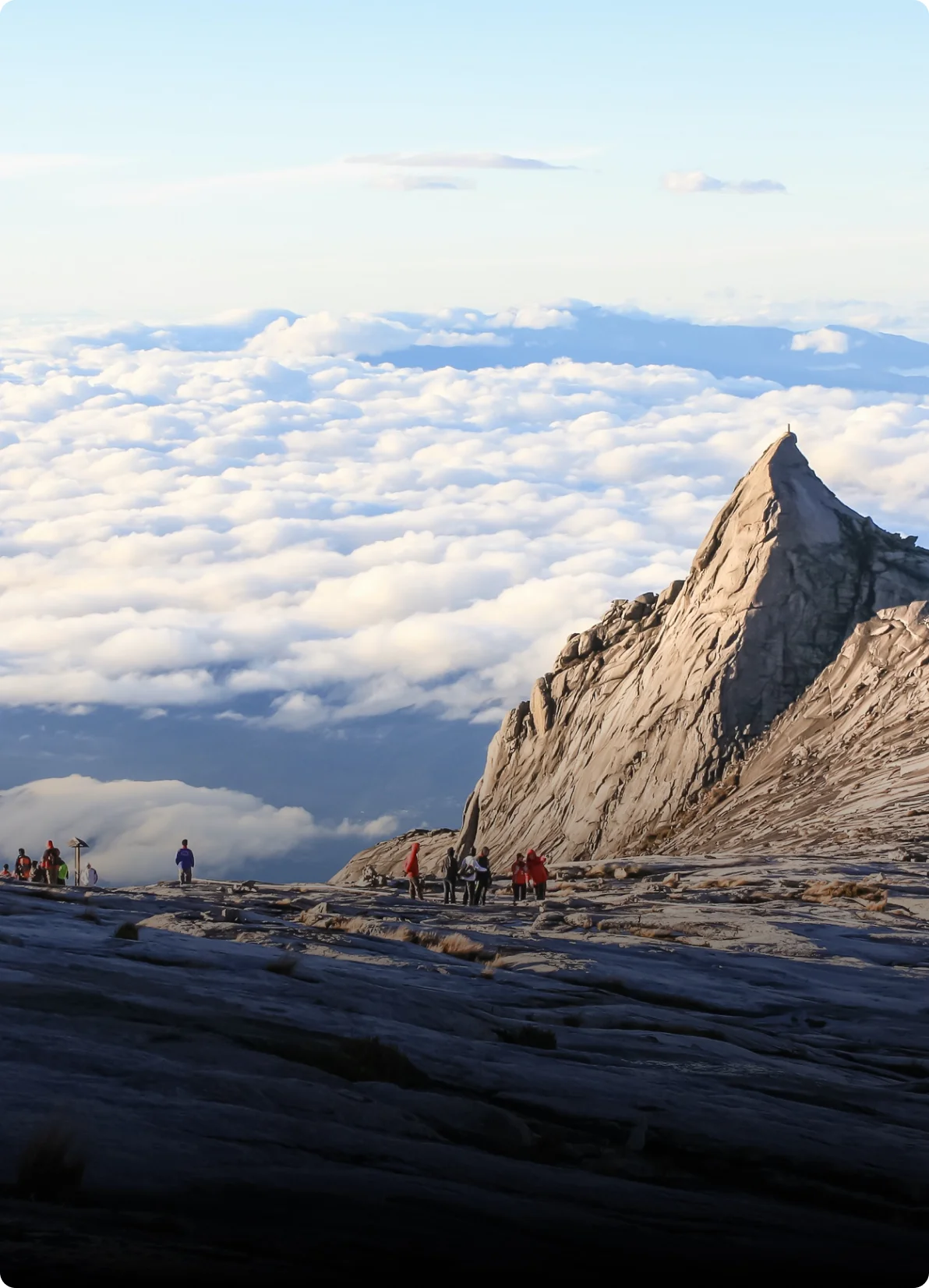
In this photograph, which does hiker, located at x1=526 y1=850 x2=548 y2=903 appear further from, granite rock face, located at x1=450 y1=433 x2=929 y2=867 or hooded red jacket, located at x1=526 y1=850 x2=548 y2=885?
granite rock face, located at x1=450 y1=433 x2=929 y2=867

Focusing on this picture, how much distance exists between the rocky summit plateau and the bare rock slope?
1375 centimetres

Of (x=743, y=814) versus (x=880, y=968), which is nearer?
(x=880, y=968)

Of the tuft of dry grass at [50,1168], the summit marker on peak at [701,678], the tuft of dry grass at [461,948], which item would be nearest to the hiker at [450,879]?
the tuft of dry grass at [461,948]

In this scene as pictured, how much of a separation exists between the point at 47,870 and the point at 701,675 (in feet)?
127

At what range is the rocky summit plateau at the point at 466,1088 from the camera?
9695 millimetres

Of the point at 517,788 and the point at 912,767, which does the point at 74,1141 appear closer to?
the point at 912,767

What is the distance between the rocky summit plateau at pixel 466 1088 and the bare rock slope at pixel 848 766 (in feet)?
45.1

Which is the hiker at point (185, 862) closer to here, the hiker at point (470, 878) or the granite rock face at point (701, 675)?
the hiker at point (470, 878)

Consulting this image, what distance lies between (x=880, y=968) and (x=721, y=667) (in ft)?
153

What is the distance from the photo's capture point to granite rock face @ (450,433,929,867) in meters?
68.9

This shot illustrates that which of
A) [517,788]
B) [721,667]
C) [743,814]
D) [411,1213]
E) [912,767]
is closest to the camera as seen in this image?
[411,1213]

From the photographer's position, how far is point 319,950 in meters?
20.6

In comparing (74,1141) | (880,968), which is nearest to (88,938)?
(74,1141)

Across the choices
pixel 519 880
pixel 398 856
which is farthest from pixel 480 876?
pixel 398 856
